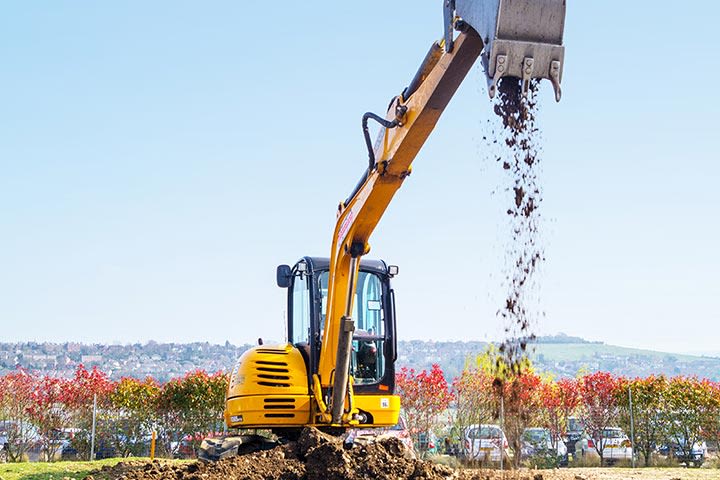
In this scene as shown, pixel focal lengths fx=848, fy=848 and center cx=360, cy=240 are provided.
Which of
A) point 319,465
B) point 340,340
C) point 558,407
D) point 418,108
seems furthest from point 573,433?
point 418,108

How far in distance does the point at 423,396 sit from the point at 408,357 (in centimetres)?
8699

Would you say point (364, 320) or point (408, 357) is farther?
point (408, 357)

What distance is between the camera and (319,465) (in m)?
8.34

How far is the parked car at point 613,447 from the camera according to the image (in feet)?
67.9

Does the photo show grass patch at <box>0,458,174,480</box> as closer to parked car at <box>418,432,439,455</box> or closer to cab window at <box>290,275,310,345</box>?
cab window at <box>290,275,310,345</box>

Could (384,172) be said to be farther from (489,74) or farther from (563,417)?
(563,417)

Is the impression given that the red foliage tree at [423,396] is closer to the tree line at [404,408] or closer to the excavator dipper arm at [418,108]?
the tree line at [404,408]

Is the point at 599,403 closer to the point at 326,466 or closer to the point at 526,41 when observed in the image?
the point at 326,466

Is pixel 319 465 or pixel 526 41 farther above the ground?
pixel 526 41

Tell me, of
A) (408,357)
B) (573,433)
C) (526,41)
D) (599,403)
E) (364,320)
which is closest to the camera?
(526,41)

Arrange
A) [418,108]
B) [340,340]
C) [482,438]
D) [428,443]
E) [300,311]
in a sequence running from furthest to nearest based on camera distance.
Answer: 1. [428,443]
2. [482,438]
3. [300,311]
4. [340,340]
5. [418,108]

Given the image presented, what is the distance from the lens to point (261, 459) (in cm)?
855

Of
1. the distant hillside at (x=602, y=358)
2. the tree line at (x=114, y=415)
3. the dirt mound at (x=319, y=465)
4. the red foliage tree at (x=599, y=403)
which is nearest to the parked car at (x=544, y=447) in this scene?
the red foliage tree at (x=599, y=403)

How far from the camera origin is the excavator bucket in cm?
573
